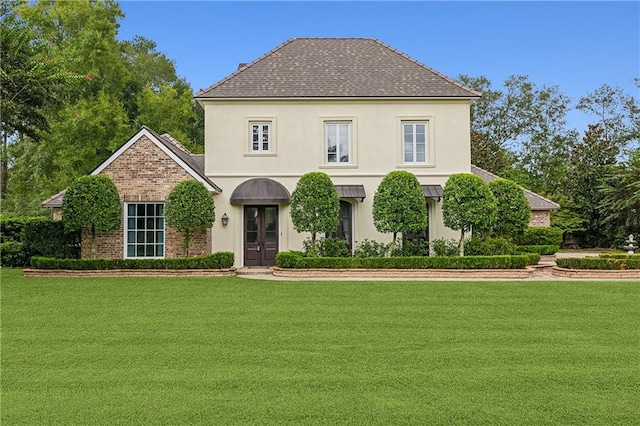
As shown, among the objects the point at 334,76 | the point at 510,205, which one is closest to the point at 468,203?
the point at 510,205

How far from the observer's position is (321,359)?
6590 millimetres

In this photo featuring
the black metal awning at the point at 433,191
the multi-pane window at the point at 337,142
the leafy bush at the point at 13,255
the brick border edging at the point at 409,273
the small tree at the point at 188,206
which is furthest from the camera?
the leafy bush at the point at 13,255

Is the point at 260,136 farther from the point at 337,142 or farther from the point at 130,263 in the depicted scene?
the point at 130,263

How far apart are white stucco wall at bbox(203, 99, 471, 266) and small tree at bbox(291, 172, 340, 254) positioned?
7.57 feet

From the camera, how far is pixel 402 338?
7738 millimetres

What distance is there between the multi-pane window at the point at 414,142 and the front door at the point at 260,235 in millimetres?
5401

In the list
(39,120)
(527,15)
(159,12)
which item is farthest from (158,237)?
(527,15)

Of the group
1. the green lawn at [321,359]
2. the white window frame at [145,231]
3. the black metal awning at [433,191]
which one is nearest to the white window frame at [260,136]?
the white window frame at [145,231]

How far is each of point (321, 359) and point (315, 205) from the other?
412 inches

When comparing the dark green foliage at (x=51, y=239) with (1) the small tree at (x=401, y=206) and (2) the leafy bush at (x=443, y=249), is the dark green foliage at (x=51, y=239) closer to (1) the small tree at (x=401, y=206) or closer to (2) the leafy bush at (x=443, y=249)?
(1) the small tree at (x=401, y=206)

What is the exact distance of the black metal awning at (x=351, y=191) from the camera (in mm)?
18641

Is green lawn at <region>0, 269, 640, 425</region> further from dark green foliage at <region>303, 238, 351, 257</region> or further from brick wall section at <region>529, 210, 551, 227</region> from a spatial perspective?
brick wall section at <region>529, 210, 551, 227</region>

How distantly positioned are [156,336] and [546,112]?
143 ft

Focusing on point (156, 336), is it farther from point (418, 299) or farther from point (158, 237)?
point (158, 237)
